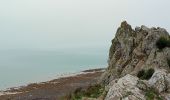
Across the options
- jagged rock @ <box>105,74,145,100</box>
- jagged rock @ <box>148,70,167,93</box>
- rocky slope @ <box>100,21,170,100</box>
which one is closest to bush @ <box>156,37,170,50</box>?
rocky slope @ <box>100,21,170,100</box>

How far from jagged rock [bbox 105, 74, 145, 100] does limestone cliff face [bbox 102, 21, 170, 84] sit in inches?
785

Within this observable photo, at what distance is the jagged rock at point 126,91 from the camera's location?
84.3ft

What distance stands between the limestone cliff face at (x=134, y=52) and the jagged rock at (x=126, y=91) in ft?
65.4

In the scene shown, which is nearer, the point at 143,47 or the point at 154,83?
the point at 154,83

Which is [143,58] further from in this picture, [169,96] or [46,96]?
[46,96]

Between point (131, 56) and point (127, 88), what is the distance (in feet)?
96.5

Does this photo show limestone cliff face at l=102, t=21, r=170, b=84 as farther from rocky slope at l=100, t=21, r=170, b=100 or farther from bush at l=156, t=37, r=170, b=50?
bush at l=156, t=37, r=170, b=50

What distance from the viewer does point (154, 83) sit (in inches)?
1135

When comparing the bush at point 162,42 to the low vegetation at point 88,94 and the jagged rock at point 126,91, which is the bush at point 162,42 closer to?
the low vegetation at point 88,94

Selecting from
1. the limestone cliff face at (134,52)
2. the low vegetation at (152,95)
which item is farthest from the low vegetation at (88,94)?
the limestone cliff face at (134,52)

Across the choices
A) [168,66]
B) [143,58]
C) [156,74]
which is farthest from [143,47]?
[156,74]

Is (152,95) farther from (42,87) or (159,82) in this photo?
(42,87)

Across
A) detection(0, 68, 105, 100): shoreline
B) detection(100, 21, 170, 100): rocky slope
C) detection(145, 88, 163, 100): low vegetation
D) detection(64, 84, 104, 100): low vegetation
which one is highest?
detection(100, 21, 170, 100): rocky slope

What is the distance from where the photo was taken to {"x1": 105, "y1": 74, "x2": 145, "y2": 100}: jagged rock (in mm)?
25703
